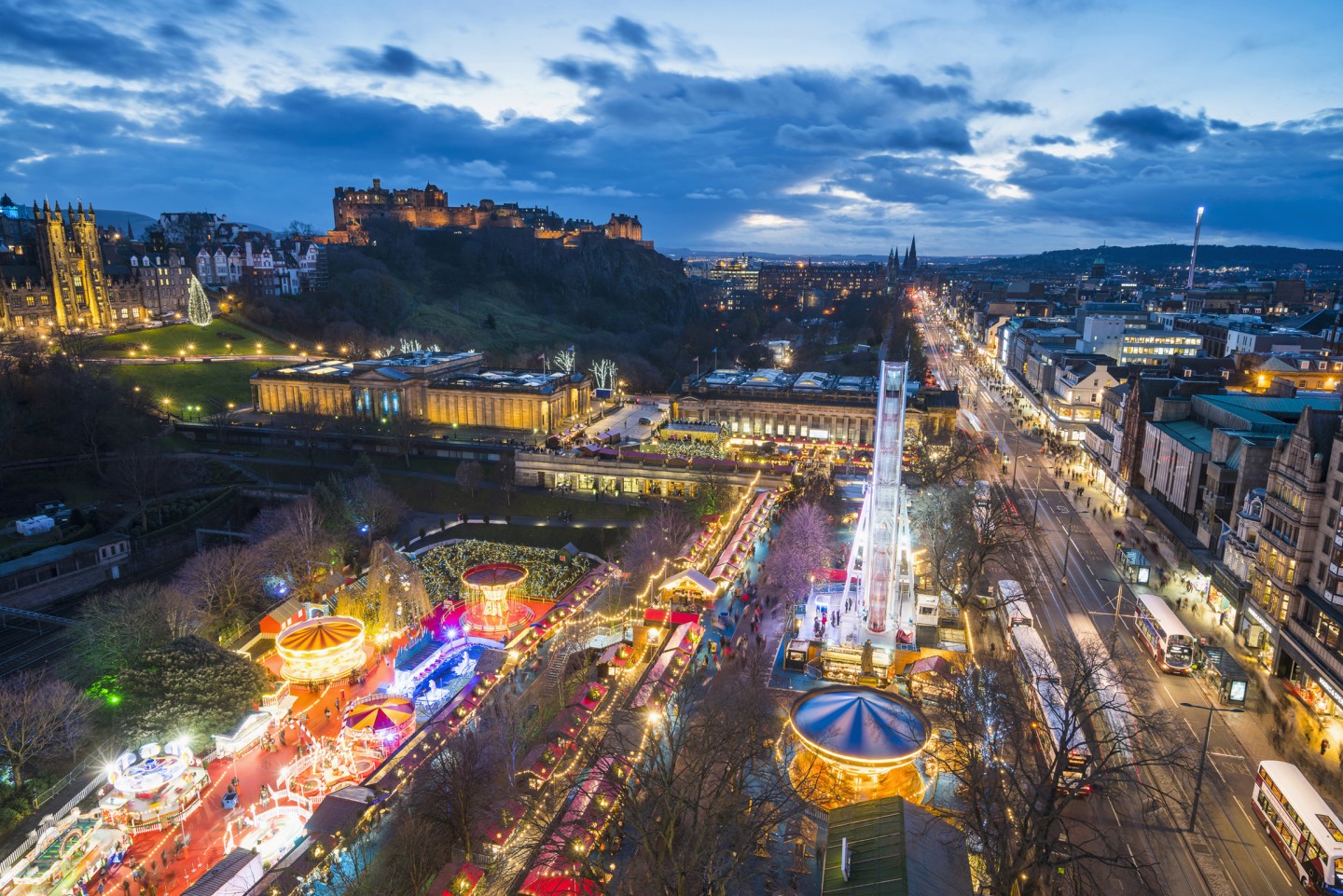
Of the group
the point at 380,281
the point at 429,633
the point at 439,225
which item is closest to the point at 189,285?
the point at 380,281

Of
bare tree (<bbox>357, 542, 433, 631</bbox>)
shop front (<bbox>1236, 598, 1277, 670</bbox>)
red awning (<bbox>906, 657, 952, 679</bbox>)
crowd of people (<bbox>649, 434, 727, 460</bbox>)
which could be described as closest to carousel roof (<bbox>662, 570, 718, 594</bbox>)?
red awning (<bbox>906, 657, 952, 679</bbox>)

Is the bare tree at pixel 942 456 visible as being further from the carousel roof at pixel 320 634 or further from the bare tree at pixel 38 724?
the bare tree at pixel 38 724

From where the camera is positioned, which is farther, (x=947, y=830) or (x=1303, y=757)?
(x=1303, y=757)

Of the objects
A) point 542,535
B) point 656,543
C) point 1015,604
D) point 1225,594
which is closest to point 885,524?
point 1015,604

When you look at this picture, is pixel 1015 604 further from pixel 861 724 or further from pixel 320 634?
pixel 320 634

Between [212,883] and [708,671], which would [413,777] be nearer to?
[212,883]
